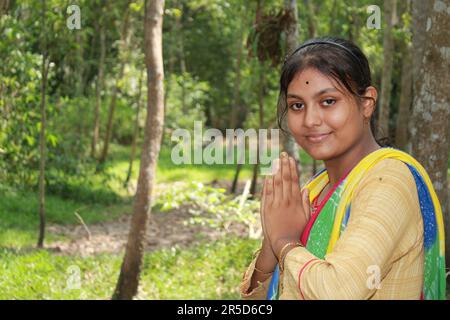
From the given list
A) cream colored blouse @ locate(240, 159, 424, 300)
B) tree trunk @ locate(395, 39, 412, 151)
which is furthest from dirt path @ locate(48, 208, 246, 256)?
cream colored blouse @ locate(240, 159, 424, 300)

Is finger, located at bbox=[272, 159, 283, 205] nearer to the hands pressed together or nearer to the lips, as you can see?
the hands pressed together

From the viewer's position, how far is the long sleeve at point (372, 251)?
1.36 metres

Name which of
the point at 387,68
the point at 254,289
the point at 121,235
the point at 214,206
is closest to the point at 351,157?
the point at 254,289

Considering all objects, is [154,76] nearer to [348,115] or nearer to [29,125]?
[29,125]

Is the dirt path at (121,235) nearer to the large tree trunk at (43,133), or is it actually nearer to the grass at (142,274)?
the large tree trunk at (43,133)

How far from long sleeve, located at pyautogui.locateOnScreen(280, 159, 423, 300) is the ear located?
0.21 meters

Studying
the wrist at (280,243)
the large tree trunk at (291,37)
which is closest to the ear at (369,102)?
→ the wrist at (280,243)

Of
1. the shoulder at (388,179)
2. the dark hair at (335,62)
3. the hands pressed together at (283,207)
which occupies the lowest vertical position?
the hands pressed together at (283,207)

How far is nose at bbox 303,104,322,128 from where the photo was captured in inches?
63.9

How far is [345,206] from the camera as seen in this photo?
1.54 m

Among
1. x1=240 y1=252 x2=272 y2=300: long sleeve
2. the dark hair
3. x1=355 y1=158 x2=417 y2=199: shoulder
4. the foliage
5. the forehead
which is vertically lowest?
the foliage

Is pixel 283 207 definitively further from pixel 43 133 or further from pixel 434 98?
pixel 43 133

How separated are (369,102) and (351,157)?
0.49 ft

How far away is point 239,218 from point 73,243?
7.68 ft
